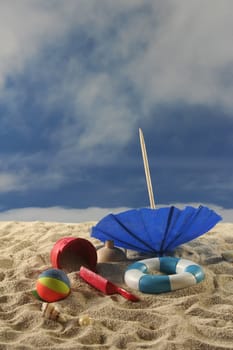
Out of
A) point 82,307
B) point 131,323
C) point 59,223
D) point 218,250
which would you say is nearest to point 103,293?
point 82,307

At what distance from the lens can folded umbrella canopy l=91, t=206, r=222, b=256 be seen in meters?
3.84

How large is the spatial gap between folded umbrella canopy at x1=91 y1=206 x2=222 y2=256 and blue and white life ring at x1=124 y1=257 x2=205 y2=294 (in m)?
0.22

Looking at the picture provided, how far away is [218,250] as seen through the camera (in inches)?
178

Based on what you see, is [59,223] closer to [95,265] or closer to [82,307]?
[95,265]

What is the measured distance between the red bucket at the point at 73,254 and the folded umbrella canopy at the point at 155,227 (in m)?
0.23

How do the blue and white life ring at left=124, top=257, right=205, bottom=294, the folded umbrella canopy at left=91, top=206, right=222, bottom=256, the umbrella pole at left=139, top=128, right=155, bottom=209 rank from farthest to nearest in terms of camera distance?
the umbrella pole at left=139, top=128, right=155, bottom=209 < the folded umbrella canopy at left=91, top=206, right=222, bottom=256 < the blue and white life ring at left=124, top=257, right=205, bottom=294

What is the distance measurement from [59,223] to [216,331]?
3336 millimetres

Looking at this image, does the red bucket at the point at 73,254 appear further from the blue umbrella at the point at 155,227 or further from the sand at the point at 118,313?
the blue umbrella at the point at 155,227

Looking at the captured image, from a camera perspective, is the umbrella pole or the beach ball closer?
the beach ball

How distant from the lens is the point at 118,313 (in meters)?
3.04

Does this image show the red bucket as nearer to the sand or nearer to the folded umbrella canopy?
the sand

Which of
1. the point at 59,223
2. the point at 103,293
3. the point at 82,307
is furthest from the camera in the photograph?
the point at 59,223

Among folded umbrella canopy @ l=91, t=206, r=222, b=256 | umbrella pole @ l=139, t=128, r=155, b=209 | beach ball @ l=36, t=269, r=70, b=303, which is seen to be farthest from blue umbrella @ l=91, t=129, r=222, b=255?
beach ball @ l=36, t=269, r=70, b=303

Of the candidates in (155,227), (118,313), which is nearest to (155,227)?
(155,227)
